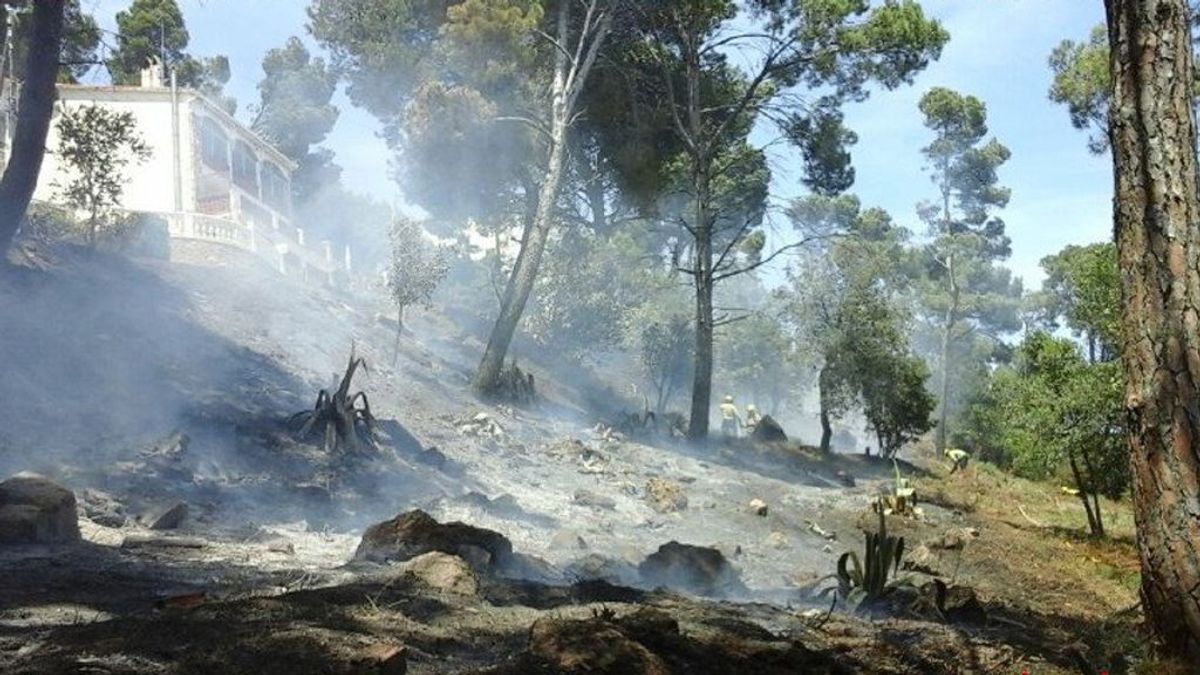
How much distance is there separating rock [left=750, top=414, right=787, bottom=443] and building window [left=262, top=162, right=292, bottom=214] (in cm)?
2290

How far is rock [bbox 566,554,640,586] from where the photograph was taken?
293 inches

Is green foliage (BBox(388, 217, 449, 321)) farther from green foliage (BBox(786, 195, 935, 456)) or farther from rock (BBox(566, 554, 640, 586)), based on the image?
rock (BBox(566, 554, 640, 586))

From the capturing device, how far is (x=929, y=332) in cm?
5372

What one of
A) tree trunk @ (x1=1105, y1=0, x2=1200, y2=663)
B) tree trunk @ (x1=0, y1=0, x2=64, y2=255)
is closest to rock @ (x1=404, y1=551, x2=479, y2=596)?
tree trunk @ (x1=1105, y1=0, x2=1200, y2=663)

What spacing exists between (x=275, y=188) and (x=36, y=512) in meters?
34.1

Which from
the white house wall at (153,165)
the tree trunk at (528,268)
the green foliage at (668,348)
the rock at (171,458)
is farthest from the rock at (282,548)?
the white house wall at (153,165)

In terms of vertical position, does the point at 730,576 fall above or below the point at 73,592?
below

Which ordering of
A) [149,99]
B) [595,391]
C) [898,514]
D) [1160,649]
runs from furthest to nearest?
1. [595,391]
2. [149,99]
3. [898,514]
4. [1160,649]

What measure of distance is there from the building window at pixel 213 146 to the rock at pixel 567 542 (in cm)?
2482

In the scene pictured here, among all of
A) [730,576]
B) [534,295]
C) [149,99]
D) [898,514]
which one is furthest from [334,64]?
[730,576]

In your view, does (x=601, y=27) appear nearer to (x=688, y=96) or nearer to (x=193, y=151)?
(x=688, y=96)

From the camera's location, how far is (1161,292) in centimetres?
493

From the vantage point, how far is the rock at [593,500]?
464 inches

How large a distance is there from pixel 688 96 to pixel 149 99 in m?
16.3
